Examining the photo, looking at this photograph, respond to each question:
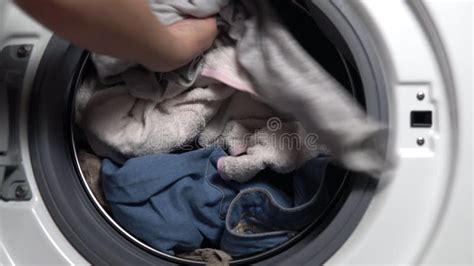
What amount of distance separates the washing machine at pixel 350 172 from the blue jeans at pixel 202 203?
0.03m

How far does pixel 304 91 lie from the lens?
76 centimetres

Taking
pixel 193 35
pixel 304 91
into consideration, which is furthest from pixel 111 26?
pixel 304 91

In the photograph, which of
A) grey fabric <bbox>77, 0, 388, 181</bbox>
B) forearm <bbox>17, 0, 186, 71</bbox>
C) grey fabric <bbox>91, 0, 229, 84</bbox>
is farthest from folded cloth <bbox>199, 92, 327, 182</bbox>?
forearm <bbox>17, 0, 186, 71</bbox>

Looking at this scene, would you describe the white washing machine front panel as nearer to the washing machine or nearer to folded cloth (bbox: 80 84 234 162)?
the washing machine

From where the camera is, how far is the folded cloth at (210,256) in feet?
2.69

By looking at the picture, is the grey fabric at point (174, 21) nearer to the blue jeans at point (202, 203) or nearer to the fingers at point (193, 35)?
the fingers at point (193, 35)

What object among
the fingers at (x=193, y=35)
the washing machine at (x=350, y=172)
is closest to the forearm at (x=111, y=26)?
the fingers at (x=193, y=35)

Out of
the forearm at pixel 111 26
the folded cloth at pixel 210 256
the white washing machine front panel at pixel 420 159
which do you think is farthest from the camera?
the folded cloth at pixel 210 256

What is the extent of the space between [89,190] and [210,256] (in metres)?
0.20

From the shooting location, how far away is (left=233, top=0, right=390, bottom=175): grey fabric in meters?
0.75

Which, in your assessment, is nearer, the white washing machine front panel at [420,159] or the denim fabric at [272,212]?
the white washing machine front panel at [420,159]

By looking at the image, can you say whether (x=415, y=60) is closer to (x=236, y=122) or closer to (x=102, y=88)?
(x=236, y=122)

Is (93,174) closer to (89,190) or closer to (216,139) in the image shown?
(89,190)

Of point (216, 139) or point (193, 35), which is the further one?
point (216, 139)
